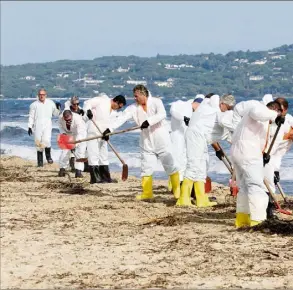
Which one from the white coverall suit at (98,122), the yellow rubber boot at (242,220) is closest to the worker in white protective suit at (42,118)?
the white coverall suit at (98,122)

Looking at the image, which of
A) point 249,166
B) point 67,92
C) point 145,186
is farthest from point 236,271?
point 67,92

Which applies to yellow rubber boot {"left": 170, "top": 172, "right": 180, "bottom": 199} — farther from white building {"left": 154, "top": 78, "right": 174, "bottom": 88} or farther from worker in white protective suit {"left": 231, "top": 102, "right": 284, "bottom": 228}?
white building {"left": 154, "top": 78, "right": 174, "bottom": 88}

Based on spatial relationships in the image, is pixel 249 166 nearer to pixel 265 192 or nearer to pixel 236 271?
pixel 265 192

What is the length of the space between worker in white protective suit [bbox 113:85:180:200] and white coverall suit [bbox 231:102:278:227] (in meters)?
3.19

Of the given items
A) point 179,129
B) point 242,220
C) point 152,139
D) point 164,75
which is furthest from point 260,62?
point 242,220

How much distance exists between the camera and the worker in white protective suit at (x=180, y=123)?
1491cm

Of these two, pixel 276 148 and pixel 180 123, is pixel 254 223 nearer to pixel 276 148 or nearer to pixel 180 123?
pixel 276 148

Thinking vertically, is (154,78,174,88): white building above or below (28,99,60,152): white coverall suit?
below

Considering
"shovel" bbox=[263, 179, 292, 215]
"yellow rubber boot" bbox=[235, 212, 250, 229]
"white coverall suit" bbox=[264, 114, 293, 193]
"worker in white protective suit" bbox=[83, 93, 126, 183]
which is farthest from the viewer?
"worker in white protective suit" bbox=[83, 93, 126, 183]

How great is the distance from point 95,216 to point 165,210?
124 centimetres

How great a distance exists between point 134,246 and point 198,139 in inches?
148

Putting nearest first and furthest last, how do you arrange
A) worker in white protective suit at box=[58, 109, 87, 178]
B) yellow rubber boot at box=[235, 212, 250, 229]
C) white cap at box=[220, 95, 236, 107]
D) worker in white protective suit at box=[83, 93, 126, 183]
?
yellow rubber boot at box=[235, 212, 250, 229] → white cap at box=[220, 95, 236, 107] → worker in white protective suit at box=[83, 93, 126, 183] → worker in white protective suit at box=[58, 109, 87, 178]

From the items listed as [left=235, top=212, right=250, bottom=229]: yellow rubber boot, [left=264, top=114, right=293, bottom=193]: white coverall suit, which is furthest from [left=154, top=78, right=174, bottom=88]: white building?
[left=235, top=212, right=250, bottom=229]: yellow rubber boot

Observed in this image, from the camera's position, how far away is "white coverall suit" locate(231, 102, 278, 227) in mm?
11117
